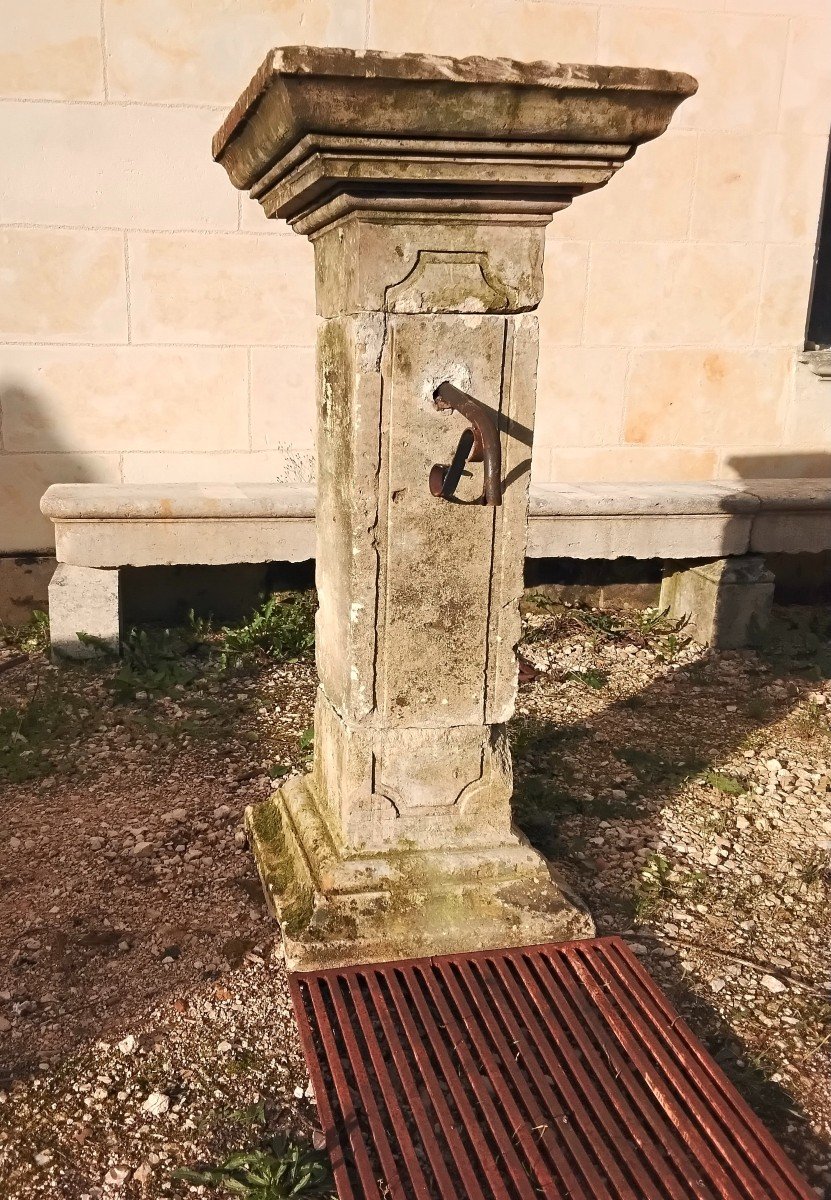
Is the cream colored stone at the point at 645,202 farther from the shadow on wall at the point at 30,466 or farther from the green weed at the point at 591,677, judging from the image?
the shadow on wall at the point at 30,466

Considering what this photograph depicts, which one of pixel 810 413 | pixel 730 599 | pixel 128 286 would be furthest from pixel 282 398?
pixel 810 413

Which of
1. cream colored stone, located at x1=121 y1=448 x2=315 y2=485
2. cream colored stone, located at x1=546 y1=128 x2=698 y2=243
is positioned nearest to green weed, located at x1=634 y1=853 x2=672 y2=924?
cream colored stone, located at x1=121 y1=448 x2=315 y2=485

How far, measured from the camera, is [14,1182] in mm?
1783

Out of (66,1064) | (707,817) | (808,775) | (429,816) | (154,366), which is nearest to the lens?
(66,1064)

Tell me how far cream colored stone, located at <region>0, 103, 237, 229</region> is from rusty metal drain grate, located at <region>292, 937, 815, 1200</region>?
350 centimetres

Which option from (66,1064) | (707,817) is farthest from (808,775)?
(66,1064)

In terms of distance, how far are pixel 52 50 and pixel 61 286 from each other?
38.2 inches

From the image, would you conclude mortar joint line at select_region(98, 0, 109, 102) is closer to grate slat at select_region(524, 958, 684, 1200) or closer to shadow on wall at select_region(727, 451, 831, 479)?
shadow on wall at select_region(727, 451, 831, 479)

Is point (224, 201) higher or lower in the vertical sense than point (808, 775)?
higher

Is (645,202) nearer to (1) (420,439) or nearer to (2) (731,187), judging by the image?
(2) (731,187)

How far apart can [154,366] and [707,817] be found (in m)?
3.16

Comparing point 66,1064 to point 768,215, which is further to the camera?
point 768,215

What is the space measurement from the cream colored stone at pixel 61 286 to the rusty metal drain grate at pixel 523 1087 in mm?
3270

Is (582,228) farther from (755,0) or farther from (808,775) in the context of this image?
(808,775)
